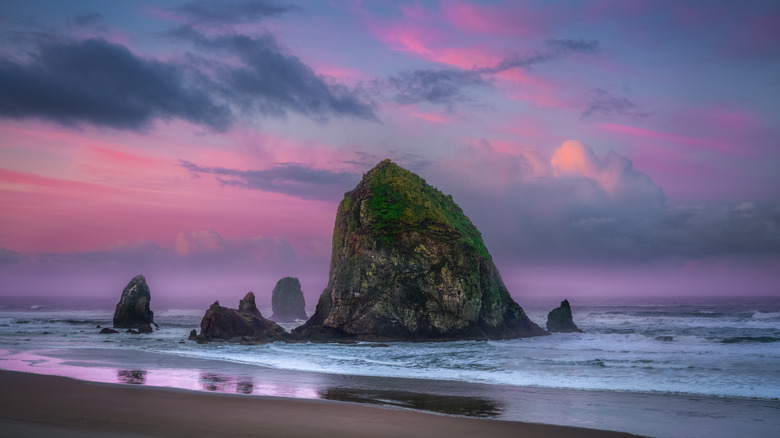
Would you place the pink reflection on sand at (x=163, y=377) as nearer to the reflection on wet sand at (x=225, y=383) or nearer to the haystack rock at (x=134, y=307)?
the reflection on wet sand at (x=225, y=383)

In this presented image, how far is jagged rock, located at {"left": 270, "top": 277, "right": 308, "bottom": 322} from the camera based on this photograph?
106062mm

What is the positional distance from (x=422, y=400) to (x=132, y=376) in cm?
1243

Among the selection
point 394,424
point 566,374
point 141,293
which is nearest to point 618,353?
point 566,374

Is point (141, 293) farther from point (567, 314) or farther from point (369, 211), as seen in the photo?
point (567, 314)

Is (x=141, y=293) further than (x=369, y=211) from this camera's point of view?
Yes

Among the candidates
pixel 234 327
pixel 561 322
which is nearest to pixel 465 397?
pixel 234 327

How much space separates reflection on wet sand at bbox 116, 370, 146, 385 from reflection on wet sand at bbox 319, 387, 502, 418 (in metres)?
7.28

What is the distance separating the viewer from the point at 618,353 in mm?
34188

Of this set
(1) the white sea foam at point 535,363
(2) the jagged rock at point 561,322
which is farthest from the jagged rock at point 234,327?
(2) the jagged rock at point 561,322

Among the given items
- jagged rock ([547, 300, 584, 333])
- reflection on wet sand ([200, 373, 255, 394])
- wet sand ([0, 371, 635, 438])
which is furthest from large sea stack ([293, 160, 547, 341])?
wet sand ([0, 371, 635, 438])

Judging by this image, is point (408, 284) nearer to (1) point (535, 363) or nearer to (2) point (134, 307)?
(1) point (535, 363)

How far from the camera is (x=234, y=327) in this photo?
50.3 metres

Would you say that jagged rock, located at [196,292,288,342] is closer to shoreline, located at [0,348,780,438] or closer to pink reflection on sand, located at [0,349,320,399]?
pink reflection on sand, located at [0,349,320,399]

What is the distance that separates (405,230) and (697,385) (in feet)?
101
